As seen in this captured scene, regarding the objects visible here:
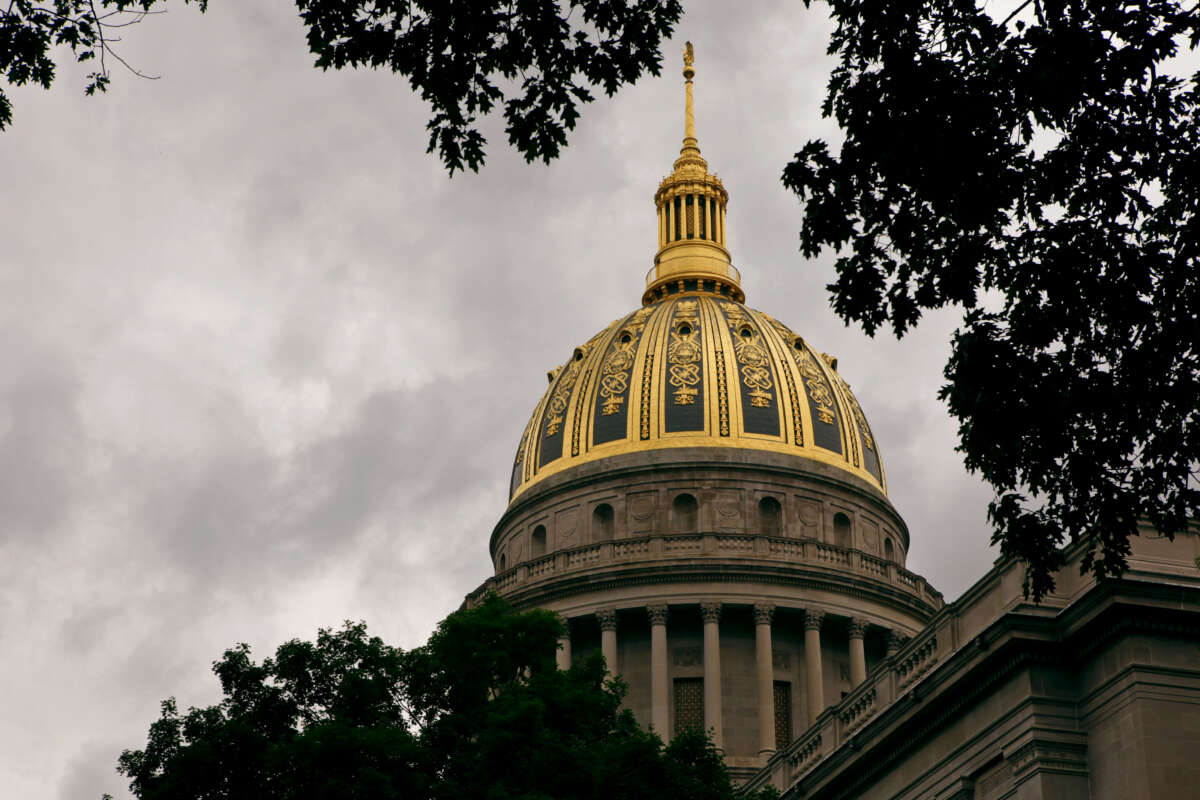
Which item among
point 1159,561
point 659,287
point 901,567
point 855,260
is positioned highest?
point 659,287

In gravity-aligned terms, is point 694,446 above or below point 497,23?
above

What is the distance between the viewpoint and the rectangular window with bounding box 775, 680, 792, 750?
222 feet

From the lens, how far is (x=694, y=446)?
74.1 m

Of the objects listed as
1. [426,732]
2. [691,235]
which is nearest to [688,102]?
[691,235]

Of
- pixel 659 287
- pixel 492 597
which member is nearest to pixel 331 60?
pixel 492 597

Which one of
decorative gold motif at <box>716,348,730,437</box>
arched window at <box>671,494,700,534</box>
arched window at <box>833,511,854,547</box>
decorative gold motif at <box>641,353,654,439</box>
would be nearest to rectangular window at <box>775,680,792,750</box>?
arched window at <box>833,511,854,547</box>

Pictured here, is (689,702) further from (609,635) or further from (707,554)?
(707,554)

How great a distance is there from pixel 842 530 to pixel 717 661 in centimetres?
926

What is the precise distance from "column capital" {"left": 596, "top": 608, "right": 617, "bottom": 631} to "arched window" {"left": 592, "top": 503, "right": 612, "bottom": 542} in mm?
3957

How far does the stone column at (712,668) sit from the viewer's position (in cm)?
6725

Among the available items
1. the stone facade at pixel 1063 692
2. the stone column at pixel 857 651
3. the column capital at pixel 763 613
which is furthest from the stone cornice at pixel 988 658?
the column capital at pixel 763 613

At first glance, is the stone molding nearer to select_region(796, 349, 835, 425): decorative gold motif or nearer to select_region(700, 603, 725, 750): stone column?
select_region(700, 603, 725, 750): stone column

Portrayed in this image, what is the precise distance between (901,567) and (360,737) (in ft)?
151

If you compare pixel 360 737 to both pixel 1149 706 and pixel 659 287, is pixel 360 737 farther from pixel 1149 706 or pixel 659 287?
pixel 659 287
